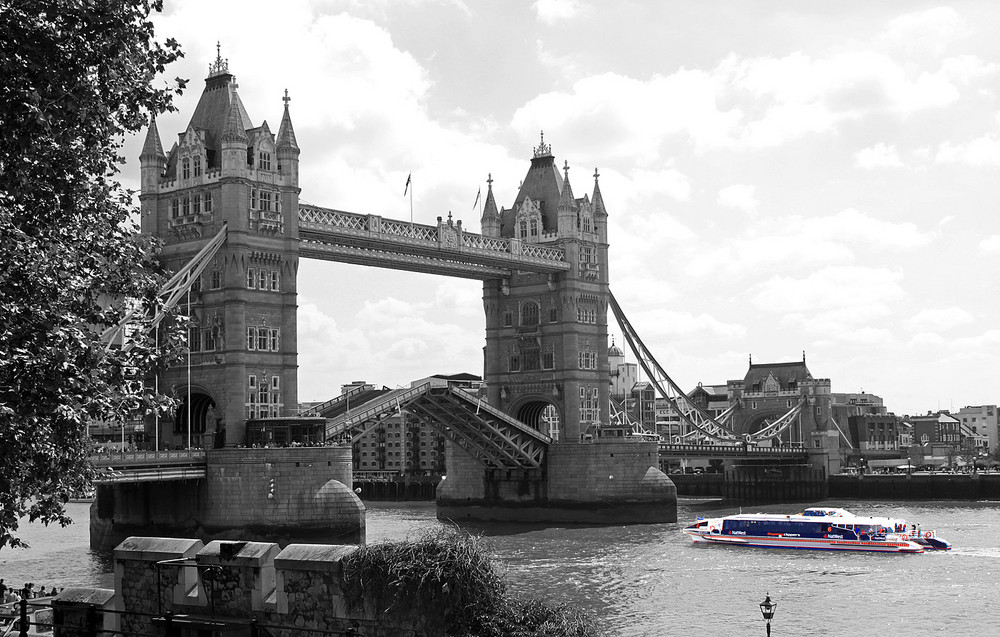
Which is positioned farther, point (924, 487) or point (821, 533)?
point (924, 487)

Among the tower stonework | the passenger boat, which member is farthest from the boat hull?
the tower stonework

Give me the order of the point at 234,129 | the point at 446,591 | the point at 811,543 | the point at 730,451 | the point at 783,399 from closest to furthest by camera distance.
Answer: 1. the point at 446,591
2. the point at 234,129
3. the point at 811,543
4. the point at 730,451
5. the point at 783,399

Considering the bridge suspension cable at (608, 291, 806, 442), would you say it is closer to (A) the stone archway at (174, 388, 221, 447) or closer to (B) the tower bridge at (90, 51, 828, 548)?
(B) the tower bridge at (90, 51, 828, 548)

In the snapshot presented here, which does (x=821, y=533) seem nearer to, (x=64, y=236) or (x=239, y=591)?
(x=239, y=591)

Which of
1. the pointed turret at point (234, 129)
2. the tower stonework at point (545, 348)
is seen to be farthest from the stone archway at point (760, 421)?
the pointed turret at point (234, 129)

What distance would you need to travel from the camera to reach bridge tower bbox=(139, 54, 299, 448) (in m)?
71.9

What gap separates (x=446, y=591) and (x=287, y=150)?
189 ft

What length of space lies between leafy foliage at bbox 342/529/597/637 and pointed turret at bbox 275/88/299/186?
56329mm

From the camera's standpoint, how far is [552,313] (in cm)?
9981

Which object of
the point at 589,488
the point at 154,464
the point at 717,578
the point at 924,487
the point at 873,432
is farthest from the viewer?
the point at 873,432

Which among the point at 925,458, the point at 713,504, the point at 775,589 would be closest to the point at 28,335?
the point at 775,589

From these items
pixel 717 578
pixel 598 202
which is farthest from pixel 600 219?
pixel 717 578

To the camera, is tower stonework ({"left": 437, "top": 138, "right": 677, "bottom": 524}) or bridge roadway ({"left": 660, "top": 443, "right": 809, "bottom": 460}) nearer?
tower stonework ({"left": 437, "top": 138, "right": 677, "bottom": 524})

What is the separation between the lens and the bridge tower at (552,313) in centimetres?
9925
